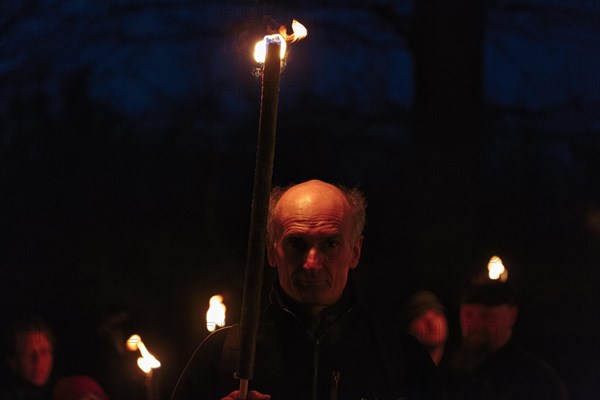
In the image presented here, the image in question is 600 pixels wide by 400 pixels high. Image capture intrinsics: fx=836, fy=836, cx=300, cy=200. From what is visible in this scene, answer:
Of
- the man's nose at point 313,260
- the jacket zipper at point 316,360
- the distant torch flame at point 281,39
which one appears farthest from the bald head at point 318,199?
the distant torch flame at point 281,39

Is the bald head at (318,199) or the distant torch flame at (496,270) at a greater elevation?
the distant torch flame at (496,270)

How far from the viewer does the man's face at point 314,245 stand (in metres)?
2.40

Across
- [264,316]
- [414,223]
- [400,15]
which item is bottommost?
[264,316]

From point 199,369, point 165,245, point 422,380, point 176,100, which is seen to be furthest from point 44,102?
point 422,380

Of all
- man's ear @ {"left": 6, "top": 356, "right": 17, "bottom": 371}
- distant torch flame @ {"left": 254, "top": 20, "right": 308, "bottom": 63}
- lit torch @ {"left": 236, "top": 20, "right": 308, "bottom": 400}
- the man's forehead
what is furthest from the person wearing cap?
man's ear @ {"left": 6, "top": 356, "right": 17, "bottom": 371}

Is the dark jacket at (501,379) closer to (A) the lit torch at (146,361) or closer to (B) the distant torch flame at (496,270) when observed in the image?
(B) the distant torch flame at (496,270)

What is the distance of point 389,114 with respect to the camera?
4.09m

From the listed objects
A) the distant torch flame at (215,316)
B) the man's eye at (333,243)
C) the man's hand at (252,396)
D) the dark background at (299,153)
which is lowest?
the man's hand at (252,396)

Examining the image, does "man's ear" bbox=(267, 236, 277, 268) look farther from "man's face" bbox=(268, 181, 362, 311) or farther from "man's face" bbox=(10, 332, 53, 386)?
"man's face" bbox=(10, 332, 53, 386)

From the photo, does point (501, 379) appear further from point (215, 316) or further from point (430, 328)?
point (215, 316)

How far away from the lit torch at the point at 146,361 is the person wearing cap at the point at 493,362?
3.78 feet

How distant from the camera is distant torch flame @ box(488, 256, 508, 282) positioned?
380 cm

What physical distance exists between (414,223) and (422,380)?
4.95 feet

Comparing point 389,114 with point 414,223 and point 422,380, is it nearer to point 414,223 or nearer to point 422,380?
point 414,223
